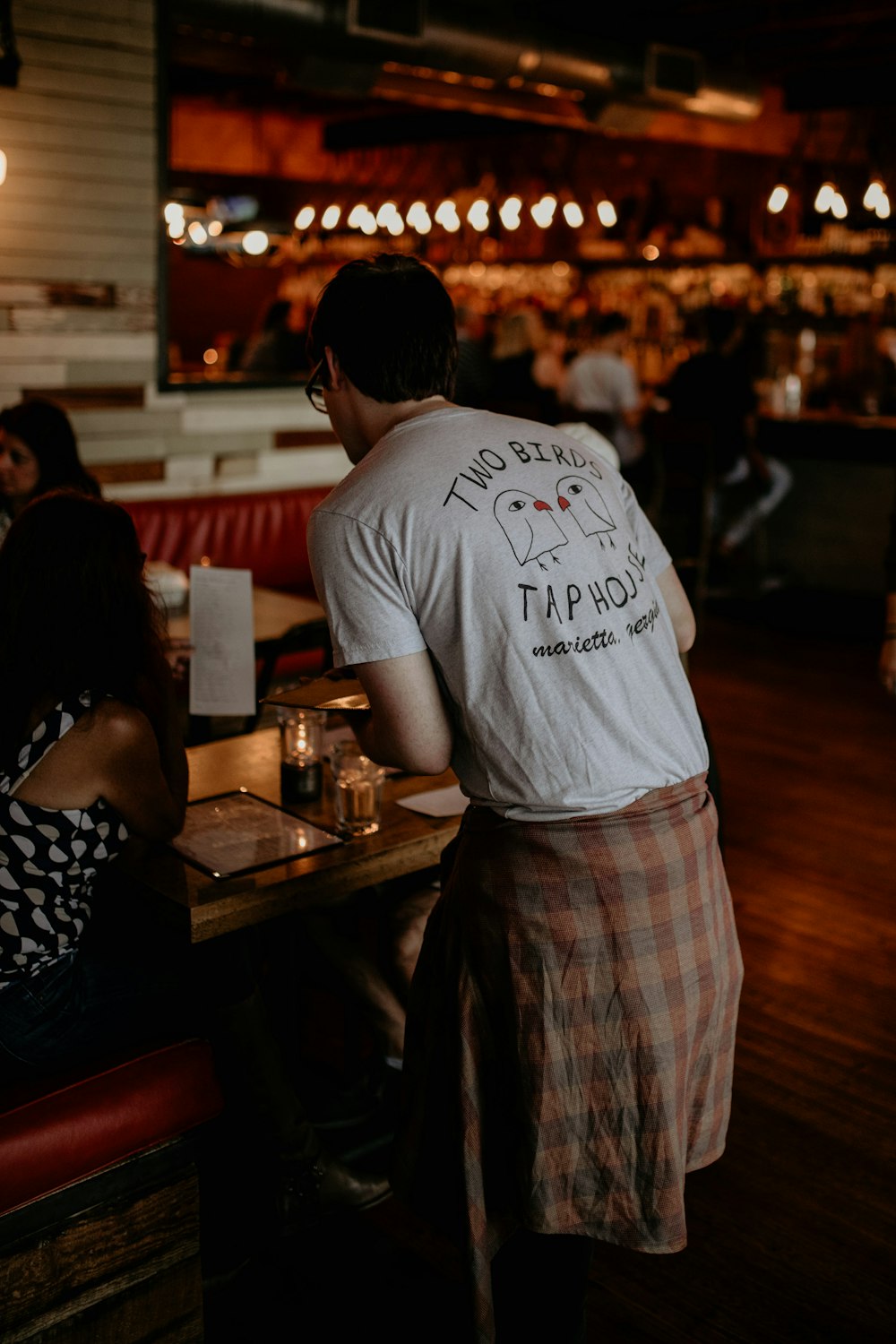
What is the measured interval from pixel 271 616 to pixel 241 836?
1.81m

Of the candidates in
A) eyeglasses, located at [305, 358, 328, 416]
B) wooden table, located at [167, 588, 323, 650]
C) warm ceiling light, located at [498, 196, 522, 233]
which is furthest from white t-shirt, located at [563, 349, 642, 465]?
eyeglasses, located at [305, 358, 328, 416]

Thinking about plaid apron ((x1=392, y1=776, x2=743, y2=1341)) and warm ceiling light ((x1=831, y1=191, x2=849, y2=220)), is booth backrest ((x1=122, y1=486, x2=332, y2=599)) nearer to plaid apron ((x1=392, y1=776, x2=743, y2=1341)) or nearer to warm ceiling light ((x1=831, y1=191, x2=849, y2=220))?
plaid apron ((x1=392, y1=776, x2=743, y2=1341))

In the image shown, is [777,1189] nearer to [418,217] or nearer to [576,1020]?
[576,1020]

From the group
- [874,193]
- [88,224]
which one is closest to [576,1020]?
[88,224]

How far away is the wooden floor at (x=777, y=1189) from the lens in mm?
2211

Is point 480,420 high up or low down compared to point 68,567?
up

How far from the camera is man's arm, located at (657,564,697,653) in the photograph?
1899 mm

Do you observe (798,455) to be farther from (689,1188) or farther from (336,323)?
(336,323)

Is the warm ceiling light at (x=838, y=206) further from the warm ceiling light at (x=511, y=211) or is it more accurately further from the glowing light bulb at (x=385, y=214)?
the glowing light bulb at (x=385, y=214)

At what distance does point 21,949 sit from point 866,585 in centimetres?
668

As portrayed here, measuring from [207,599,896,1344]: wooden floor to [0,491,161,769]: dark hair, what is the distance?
111cm

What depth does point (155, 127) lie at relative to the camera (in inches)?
206

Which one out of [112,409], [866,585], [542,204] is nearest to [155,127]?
[112,409]

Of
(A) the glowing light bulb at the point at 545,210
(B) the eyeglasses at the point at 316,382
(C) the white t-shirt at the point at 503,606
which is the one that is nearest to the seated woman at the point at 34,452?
(B) the eyeglasses at the point at 316,382
